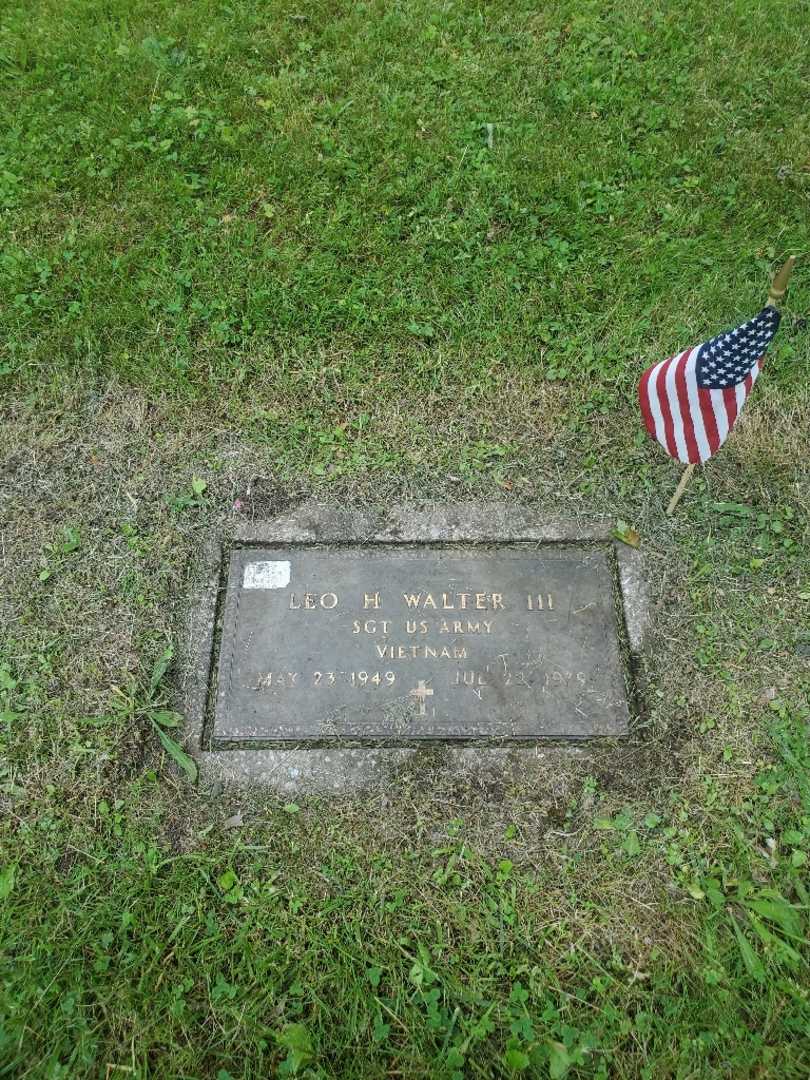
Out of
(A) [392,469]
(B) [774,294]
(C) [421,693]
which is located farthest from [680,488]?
(C) [421,693]

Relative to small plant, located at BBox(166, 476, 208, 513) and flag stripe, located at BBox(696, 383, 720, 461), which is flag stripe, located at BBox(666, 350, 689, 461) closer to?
flag stripe, located at BBox(696, 383, 720, 461)

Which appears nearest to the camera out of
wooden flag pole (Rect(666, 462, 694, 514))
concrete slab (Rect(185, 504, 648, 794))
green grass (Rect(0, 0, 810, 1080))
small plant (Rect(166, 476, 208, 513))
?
green grass (Rect(0, 0, 810, 1080))

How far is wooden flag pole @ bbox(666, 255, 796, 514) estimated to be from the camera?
2.23 m

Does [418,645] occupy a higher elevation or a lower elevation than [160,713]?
higher

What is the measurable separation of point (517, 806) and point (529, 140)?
3.49 m

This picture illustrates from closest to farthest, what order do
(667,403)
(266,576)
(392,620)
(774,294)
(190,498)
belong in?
Result: (774,294)
(667,403)
(392,620)
(266,576)
(190,498)

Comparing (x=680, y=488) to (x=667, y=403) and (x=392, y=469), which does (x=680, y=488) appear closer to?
(x=667, y=403)

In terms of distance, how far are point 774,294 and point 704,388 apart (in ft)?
1.25

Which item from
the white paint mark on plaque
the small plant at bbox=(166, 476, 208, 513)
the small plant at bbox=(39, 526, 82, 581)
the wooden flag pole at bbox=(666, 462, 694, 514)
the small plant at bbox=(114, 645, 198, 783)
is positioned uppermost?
the small plant at bbox=(166, 476, 208, 513)

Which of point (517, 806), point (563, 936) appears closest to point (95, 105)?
point (517, 806)

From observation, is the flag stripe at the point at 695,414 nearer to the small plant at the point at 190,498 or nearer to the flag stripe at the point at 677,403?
the flag stripe at the point at 677,403

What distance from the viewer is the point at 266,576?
306cm

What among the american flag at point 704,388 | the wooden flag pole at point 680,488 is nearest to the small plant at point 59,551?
the american flag at point 704,388

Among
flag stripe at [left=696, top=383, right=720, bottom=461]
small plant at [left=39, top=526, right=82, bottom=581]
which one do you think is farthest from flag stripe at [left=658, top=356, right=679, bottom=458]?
small plant at [left=39, top=526, right=82, bottom=581]
